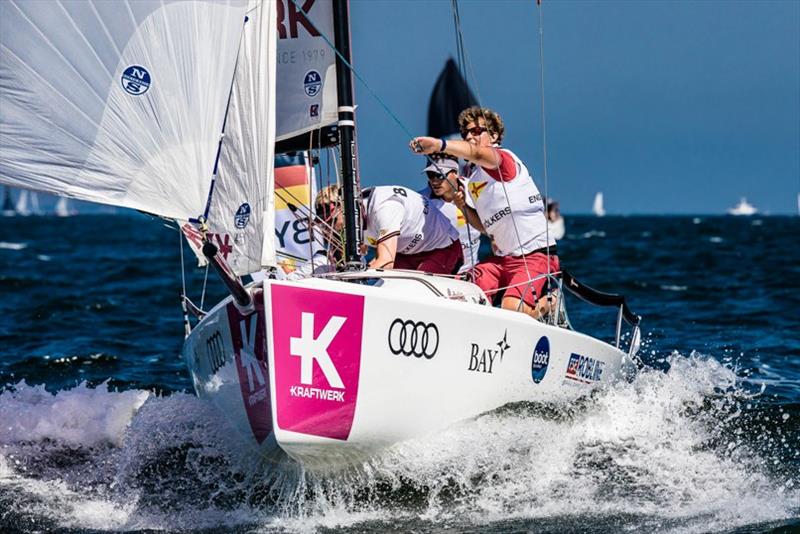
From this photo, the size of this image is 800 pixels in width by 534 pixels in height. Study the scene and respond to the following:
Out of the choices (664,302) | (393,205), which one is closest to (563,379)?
(393,205)

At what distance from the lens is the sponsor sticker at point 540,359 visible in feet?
17.4

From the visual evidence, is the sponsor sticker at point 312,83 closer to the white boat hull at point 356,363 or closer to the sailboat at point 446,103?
the white boat hull at point 356,363

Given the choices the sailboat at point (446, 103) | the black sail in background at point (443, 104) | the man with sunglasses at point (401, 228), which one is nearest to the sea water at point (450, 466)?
the man with sunglasses at point (401, 228)

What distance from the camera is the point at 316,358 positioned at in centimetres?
443

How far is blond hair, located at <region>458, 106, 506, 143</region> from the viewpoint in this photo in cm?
572

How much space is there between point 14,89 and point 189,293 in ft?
39.0

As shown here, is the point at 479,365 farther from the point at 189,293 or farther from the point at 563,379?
the point at 189,293

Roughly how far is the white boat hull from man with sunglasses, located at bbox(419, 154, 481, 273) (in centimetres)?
97

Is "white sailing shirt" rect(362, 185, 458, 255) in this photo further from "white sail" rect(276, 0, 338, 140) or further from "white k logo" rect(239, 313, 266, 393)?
"white k logo" rect(239, 313, 266, 393)

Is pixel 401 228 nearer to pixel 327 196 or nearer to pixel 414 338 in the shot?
pixel 327 196

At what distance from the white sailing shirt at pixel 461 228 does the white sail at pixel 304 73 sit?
0.92m

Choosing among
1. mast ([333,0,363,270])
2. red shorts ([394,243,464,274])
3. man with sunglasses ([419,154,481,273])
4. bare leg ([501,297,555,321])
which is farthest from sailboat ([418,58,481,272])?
mast ([333,0,363,270])

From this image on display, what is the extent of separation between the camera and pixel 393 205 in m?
5.91

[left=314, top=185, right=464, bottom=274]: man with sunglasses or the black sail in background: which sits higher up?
the black sail in background
